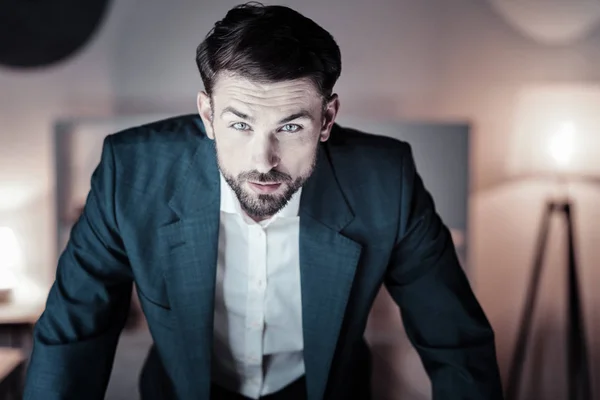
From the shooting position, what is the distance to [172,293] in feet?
3.95

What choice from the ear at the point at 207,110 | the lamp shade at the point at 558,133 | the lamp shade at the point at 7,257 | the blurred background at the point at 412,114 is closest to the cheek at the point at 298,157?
the ear at the point at 207,110

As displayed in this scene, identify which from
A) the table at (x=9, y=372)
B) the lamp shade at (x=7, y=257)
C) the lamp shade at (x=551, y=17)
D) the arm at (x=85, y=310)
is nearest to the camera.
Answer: the arm at (x=85, y=310)

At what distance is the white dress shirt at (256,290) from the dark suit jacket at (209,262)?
75 millimetres

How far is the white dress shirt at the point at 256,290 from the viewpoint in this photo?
126cm

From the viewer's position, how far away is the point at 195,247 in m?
1.19

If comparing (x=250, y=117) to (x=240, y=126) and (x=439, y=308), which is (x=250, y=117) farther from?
(x=439, y=308)

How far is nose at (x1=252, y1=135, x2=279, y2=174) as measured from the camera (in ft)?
3.24

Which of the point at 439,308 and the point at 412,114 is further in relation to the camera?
the point at 412,114

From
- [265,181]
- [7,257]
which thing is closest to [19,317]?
[7,257]

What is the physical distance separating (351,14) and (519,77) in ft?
2.25

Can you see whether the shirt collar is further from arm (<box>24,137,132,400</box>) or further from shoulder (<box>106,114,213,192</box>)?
arm (<box>24,137,132,400</box>)

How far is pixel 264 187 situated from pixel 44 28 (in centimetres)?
165

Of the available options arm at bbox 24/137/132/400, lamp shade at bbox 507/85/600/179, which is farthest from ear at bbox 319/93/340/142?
lamp shade at bbox 507/85/600/179

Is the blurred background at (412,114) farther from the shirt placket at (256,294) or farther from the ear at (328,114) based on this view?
the ear at (328,114)
